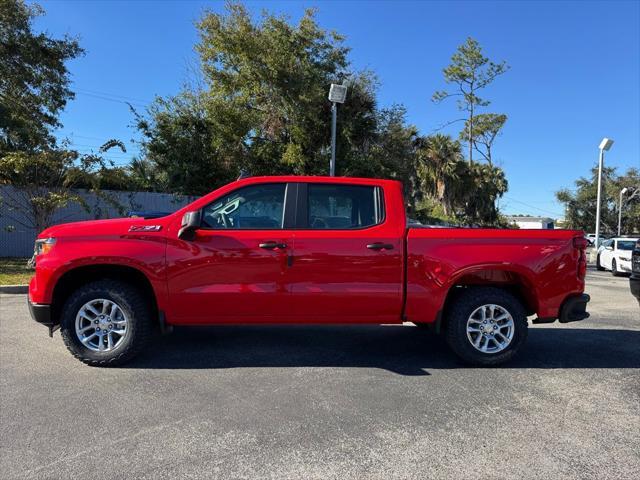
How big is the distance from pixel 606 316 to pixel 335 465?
7144 mm

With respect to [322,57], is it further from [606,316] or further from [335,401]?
[335,401]

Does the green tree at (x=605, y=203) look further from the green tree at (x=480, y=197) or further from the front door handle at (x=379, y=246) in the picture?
the front door handle at (x=379, y=246)

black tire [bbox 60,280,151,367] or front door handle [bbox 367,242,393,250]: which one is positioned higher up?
front door handle [bbox 367,242,393,250]

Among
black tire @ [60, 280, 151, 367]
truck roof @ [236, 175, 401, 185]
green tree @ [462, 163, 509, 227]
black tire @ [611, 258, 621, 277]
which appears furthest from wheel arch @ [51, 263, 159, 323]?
green tree @ [462, 163, 509, 227]

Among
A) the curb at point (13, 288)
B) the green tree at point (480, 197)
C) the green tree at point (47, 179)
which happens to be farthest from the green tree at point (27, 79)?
the green tree at point (480, 197)

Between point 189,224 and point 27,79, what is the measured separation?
16.1 meters

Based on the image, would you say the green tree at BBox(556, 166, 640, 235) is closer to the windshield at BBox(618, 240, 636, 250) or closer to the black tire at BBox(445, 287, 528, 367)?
the windshield at BBox(618, 240, 636, 250)

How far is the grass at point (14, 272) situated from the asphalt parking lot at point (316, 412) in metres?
5.58

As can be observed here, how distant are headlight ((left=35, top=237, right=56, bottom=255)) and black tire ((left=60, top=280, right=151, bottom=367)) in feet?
1.64

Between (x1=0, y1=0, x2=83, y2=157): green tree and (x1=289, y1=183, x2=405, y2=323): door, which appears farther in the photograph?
(x1=0, y1=0, x2=83, y2=157): green tree

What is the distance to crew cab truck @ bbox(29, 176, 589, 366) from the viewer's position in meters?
4.75

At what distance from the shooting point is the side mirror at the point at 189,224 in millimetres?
4633

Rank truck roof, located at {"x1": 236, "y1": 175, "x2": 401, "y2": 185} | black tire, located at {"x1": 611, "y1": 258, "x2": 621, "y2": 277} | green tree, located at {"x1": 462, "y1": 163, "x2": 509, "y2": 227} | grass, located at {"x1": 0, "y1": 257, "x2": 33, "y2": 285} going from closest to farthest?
truck roof, located at {"x1": 236, "y1": 175, "x2": 401, "y2": 185} < grass, located at {"x1": 0, "y1": 257, "x2": 33, "y2": 285} < black tire, located at {"x1": 611, "y1": 258, "x2": 621, "y2": 277} < green tree, located at {"x1": 462, "y1": 163, "x2": 509, "y2": 227}

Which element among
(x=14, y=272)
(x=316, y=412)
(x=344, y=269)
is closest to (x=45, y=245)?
(x=344, y=269)
